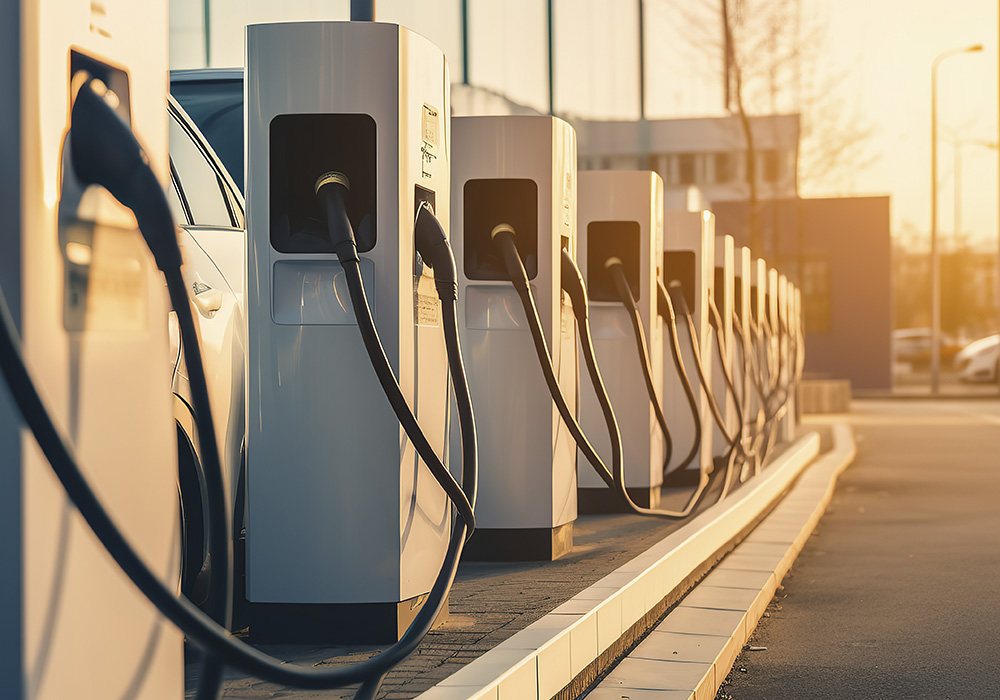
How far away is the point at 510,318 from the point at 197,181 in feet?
5.54

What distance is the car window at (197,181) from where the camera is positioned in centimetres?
478

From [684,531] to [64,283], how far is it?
475 cm

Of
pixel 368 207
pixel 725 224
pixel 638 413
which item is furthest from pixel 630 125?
pixel 368 207

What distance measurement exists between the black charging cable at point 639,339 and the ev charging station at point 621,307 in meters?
0.13

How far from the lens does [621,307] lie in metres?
8.03

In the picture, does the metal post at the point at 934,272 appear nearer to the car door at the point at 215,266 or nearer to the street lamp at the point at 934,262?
the street lamp at the point at 934,262

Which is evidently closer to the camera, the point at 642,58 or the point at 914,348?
the point at 642,58

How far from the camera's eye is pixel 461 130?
5938 mm

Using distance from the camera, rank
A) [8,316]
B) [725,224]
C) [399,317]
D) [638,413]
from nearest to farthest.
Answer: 1. [8,316]
2. [399,317]
3. [638,413]
4. [725,224]

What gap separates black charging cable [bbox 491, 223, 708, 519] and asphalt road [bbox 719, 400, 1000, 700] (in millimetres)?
926

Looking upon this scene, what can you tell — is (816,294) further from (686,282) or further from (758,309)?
(686,282)

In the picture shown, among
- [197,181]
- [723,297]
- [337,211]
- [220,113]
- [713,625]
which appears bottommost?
[713,625]

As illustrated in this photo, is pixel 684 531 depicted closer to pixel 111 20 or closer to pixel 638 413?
pixel 638 413

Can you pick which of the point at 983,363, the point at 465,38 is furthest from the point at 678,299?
the point at 983,363
